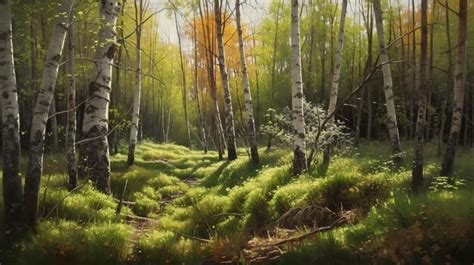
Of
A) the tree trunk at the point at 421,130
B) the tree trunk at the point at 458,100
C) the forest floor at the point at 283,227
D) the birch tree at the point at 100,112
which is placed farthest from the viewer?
the birch tree at the point at 100,112

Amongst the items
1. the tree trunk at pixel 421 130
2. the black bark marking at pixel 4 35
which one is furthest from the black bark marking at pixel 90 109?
the tree trunk at pixel 421 130

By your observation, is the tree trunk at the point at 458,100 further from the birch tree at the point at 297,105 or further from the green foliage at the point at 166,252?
the green foliage at the point at 166,252

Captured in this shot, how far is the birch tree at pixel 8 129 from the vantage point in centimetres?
550

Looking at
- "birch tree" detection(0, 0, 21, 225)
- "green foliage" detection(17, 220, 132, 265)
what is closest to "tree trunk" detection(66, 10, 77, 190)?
"birch tree" detection(0, 0, 21, 225)

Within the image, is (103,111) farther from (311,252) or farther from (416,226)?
(416,226)

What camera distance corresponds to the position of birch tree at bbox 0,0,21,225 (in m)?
5.50

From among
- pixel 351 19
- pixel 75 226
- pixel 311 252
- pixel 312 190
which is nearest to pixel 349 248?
pixel 311 252

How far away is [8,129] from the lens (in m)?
5.55

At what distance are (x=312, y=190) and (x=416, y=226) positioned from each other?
9.06ft

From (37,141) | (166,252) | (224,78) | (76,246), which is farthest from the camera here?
(224,78)

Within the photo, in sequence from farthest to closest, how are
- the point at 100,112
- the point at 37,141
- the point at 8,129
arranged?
the point at 100,112, the point at 8,129, the point at 37,141

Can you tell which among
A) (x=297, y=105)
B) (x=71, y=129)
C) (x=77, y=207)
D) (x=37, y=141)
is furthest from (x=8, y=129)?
(x=297, y=105)

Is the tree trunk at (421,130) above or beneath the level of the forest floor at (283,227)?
above

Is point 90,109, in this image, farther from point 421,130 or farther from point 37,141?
point 421,130
